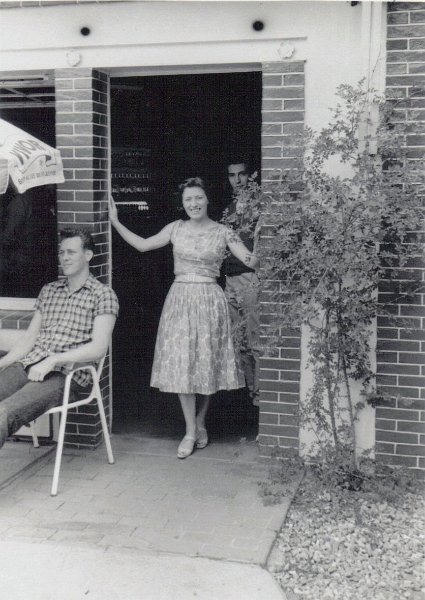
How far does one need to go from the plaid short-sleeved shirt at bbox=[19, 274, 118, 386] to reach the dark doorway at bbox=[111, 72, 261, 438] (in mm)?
2844

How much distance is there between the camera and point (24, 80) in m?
5.67

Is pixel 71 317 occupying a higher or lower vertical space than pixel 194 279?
lower

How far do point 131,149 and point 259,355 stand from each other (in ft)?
12.1

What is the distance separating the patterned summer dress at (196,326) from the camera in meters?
5.30

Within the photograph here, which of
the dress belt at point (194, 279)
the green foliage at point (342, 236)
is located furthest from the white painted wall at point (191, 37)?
the dress belt at point (194, 279)

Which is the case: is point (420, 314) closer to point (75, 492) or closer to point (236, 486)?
point (236, 486)

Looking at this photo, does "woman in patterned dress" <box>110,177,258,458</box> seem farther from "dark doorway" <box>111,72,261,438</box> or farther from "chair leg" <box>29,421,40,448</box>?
"dark doorway" <box>111,72,261,438</box>

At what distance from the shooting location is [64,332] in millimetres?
4969

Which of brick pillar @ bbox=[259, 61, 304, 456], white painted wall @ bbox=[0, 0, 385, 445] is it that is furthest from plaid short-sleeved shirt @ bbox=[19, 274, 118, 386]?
white painted wall @ bbox=[0, 0, 385, 445]

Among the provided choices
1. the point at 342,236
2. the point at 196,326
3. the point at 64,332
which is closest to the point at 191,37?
the point at 342,236

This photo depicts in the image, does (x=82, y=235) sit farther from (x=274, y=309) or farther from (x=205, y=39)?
(x=205, y=39)

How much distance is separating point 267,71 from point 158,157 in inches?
147

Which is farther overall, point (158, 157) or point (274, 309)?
point (158, 157)

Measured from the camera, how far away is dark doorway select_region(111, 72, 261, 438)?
26.9ft
